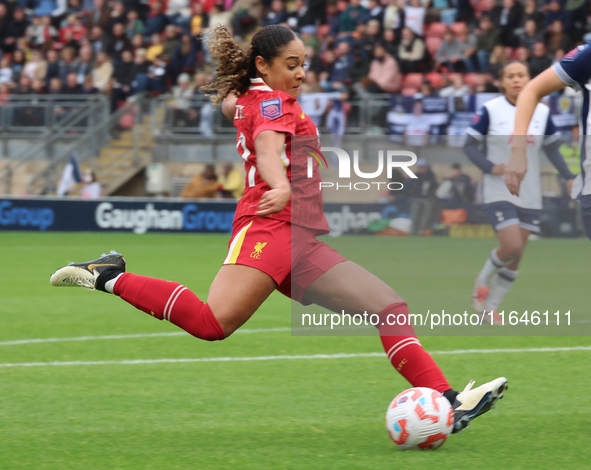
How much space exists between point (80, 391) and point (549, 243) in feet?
13.9

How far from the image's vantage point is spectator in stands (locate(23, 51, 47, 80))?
2105 centimetres

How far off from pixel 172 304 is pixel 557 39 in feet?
46.7

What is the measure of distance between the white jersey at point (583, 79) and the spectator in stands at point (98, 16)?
18.9 meters

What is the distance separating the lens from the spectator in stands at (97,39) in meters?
21.5

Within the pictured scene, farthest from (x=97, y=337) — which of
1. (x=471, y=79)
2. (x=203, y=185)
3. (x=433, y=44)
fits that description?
(x=433, y=44)

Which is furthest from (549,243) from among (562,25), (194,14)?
(194,14)

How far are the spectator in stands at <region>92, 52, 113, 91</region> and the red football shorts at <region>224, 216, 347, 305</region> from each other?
1709 cm

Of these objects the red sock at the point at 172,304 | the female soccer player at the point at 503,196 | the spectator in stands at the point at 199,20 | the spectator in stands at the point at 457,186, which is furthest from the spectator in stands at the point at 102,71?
the red sock at the point at 172,304

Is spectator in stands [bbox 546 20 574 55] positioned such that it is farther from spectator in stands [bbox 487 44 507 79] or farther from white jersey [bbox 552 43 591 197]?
white jersey [bbox 552 43 591 197]

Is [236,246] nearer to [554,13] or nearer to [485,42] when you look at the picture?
[485,42]

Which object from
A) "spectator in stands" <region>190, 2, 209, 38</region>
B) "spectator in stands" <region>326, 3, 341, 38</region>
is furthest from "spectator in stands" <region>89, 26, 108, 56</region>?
"spectator in stands" <region>326, 3, 341, 38</region>

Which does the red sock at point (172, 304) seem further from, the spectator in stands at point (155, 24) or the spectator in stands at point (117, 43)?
the spectator in stands at point (155, 24)

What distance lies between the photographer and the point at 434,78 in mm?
17219

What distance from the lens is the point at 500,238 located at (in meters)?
6.91
